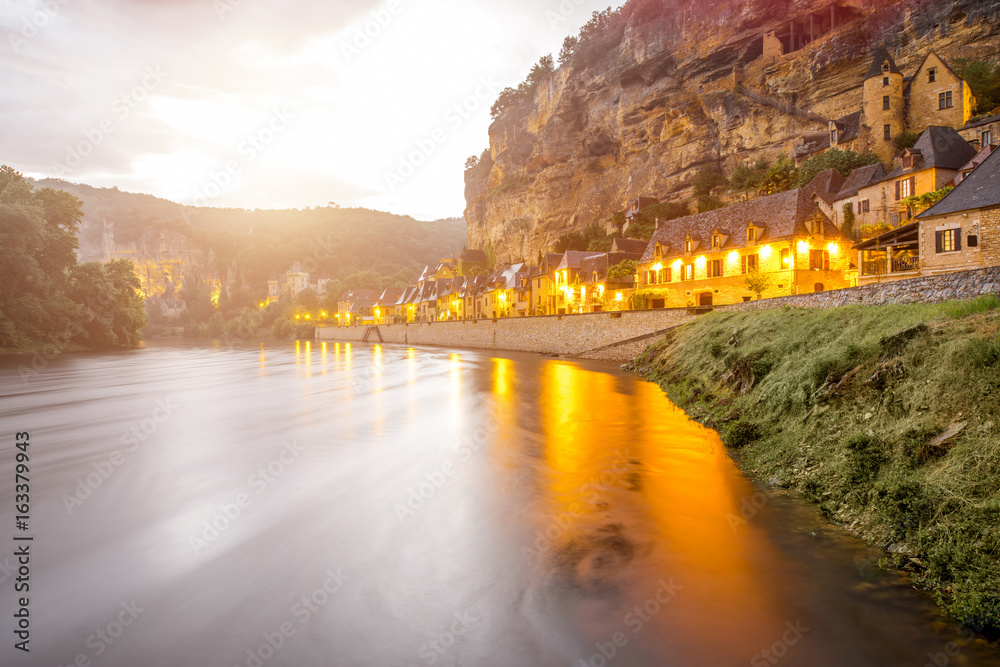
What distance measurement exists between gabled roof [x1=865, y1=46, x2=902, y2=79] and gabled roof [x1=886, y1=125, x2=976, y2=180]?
1377cm

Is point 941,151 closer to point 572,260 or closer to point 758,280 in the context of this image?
point 758,280

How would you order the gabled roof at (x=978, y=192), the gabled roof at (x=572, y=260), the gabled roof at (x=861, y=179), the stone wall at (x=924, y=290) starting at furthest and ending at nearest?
the gabled roof at (x=572, y=260) → the gabled roof at (x=861, y=179) → the gabled roof at (x=978, y=192) → the stone wall at (x=924, y=290)

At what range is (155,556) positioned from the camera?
666 centimetres

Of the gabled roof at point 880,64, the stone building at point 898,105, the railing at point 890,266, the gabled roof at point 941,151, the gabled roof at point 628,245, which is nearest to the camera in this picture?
the railing at point 890,266

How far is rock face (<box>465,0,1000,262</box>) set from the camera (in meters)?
49.3

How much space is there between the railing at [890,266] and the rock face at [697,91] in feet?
105

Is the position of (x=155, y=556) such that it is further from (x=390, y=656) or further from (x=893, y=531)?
(x=893, y=531)

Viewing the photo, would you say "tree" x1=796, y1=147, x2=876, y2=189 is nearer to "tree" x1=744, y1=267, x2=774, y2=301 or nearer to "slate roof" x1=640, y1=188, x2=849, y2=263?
"slate roof" x1=640, y1=188, x2=849, y2=263

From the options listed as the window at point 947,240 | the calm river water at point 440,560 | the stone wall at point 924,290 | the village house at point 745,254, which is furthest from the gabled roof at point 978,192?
the village house at point 745,254
